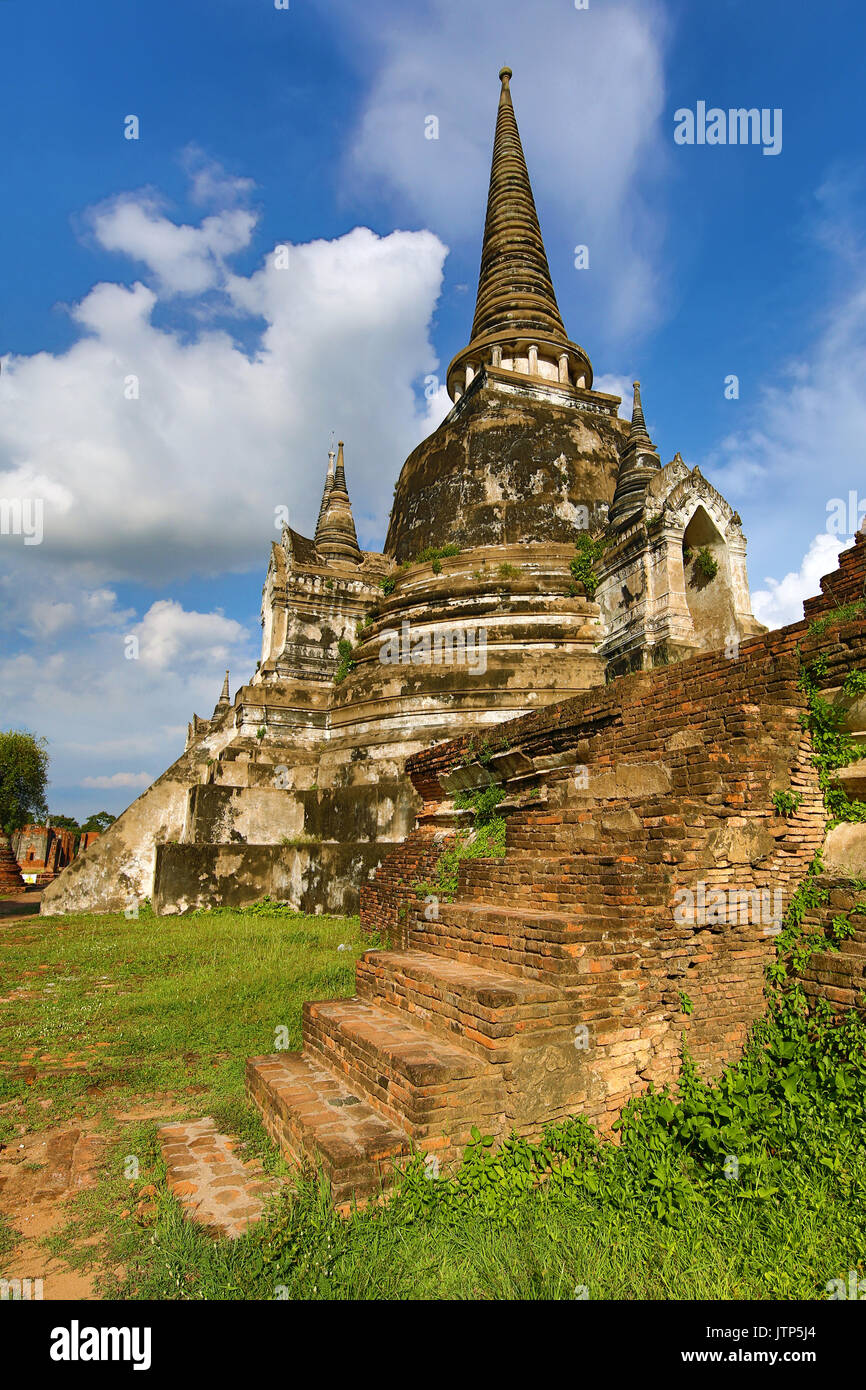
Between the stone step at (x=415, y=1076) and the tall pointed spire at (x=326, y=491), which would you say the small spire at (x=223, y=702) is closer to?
the tall pointed spire at (x=326, y=491)

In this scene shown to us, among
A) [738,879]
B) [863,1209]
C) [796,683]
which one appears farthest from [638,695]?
[863,1209]

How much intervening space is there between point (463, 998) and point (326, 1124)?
93cm

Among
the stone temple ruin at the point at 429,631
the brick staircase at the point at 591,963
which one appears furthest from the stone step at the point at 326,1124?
the stone temple ruin at the point at 429,631

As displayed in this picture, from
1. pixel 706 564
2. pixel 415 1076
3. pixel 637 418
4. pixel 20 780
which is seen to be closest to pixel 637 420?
pixel 637 418

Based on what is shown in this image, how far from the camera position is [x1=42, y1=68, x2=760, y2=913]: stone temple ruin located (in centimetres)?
1195

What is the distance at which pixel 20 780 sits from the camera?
42438mm

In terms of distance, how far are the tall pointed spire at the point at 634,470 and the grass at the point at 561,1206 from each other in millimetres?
11115

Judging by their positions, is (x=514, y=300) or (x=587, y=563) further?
(x=514, y=300)

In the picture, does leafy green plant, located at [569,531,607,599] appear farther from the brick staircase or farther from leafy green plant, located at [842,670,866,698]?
leafy green plant, located at [842,670,866,698]

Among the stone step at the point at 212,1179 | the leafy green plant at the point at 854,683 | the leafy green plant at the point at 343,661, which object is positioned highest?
the leafy green plant at the point at 343,661

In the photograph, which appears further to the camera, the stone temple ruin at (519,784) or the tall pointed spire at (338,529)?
the tall pointed spire at (338,529)

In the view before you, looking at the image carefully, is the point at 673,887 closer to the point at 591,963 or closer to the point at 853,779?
the point at 591,963

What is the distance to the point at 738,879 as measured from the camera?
14.3ft

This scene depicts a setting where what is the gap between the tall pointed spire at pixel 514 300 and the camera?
20.3 meters
